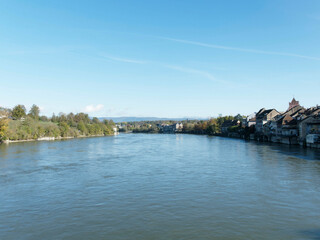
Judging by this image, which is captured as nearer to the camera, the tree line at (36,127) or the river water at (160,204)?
the river water at (160,204)

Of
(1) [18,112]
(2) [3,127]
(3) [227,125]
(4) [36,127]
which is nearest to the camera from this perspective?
(2) [3,127]

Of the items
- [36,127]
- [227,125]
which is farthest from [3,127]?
[227,125]

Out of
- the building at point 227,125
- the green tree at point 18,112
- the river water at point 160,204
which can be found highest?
the green tree at point 18,112

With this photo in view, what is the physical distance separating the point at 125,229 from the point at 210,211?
495 centimetres

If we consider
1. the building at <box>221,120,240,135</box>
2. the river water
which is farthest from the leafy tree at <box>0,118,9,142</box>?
the building at <box>221,120,240,135</box>

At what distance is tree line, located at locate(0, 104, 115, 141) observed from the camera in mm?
72875

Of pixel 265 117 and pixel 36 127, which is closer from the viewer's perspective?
pixel 265 117

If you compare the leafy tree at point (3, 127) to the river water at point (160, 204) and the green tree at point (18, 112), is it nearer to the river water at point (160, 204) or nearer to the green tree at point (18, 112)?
the green tree at point (18, 112)

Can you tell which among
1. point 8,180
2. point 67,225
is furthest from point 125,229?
point 8,180

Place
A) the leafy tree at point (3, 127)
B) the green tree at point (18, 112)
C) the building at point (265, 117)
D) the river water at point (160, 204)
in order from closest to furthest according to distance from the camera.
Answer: the river water at point (160, 204) < the leafy tree at point (3, 127) < the building at point (265, 117) < the green tree at point (18, 112)

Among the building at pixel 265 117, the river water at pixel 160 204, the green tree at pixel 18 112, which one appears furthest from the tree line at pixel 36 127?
the building at pixel 265 117

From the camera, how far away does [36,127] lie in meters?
85.9

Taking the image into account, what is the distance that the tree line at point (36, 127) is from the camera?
2869 inches

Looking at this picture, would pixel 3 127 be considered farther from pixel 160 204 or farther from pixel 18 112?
pixel 160 204
